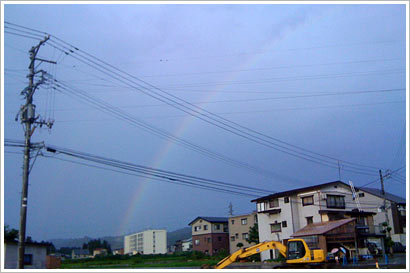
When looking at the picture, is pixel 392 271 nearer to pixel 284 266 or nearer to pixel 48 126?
pixel 284 266

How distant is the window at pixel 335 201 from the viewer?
42.0 m

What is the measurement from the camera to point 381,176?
41.4 meters

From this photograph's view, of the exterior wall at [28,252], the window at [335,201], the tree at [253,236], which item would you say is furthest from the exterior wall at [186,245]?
the exterior wall at [28,252]

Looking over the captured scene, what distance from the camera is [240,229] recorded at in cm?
5172

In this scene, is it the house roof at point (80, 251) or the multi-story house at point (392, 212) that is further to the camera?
the multi-story house at point (392, 212)

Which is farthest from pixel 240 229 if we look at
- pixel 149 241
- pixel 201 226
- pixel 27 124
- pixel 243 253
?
pixel 27 124

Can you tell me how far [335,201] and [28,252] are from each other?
106 ft

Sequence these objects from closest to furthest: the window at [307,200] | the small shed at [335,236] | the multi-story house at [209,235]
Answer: the small shed at [335,236]
the window at [307,200]
the multi-story house at [209,235]

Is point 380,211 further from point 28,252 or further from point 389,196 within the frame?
point 28,252

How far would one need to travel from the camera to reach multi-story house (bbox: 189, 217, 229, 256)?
175 feet

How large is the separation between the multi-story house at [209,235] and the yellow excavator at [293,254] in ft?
105

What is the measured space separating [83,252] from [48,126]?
77.8 feet

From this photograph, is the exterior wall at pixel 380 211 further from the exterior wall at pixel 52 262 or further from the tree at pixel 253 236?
the exterior wall at pixel 52 262

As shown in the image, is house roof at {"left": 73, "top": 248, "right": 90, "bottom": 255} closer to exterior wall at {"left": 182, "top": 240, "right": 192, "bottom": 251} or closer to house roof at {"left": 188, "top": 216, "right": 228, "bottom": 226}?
house roof at {"left": 188, "top": 216, "right": 228, "bottom": 226}
